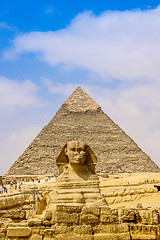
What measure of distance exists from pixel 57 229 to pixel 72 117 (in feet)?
492

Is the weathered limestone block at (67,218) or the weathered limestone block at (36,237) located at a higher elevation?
the weathered limestone block at (67,218)

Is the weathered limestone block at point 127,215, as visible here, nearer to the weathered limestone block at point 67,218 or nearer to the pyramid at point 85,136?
the weathered limestone block at point 67,218

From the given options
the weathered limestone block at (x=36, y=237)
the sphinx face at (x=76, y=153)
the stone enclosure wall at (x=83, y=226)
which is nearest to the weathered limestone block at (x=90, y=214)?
the stone enclosure wall at (x=83, y=226)

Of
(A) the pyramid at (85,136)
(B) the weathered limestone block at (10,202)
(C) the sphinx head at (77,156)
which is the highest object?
(A) the pyramid at (85,136)

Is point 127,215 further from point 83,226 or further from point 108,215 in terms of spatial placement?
point 83,226

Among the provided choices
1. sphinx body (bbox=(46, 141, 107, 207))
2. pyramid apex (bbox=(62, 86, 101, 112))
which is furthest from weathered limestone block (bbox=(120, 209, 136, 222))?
pyramid apex (bbox=(62, 86, 101, 112))

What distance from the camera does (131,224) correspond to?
11.6 ft

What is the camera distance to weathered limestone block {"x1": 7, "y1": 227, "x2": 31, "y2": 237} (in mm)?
3369

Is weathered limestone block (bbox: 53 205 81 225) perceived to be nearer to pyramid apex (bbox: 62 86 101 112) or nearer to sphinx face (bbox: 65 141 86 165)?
sphinx face (bbox: 65 141 86 165)

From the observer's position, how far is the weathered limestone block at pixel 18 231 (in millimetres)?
3369

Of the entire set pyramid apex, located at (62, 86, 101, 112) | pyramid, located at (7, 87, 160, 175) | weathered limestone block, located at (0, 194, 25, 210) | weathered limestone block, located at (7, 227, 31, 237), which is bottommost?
weathered limestone block, located at (7, 227, 31, 237)


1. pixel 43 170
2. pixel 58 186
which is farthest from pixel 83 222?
pixel 43 170

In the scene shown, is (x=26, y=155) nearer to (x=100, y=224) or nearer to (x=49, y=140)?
(x=49, y=140)

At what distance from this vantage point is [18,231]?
11.1ft
